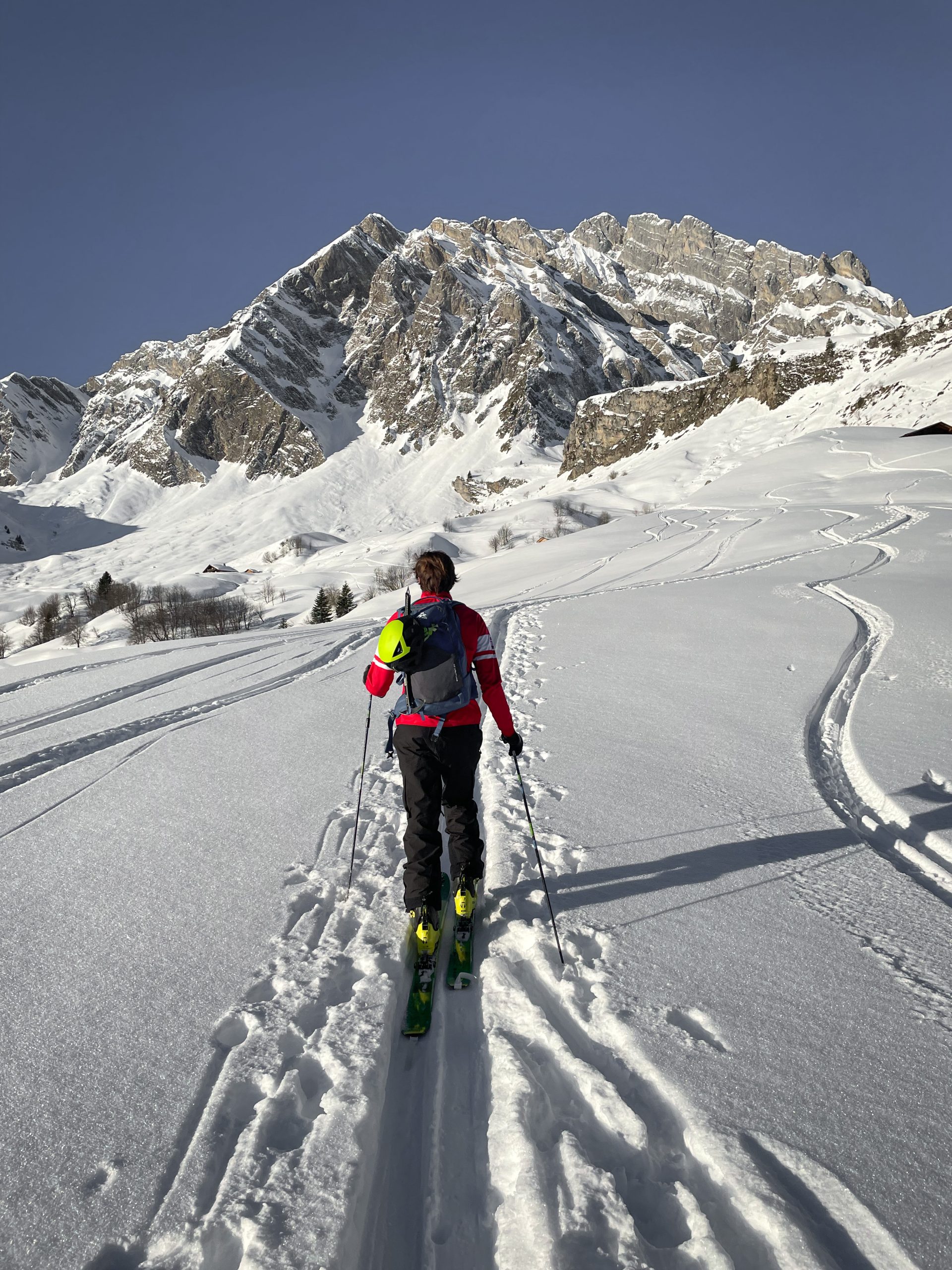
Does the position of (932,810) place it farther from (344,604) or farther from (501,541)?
(501,541)

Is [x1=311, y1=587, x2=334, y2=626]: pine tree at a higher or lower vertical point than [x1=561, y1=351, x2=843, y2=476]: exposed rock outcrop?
lower

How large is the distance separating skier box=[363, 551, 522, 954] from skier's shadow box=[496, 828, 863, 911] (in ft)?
1.54

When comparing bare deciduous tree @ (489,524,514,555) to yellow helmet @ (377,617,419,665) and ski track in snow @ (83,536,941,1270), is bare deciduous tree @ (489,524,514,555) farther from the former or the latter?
ski track in snow @ (83,536,941,1270)

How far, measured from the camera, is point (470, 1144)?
207cm

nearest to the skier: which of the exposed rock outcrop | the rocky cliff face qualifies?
the exposed rock outcrop

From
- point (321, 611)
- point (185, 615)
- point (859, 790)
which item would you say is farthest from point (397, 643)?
point (185, 615)

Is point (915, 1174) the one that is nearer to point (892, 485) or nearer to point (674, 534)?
point (674, 534)

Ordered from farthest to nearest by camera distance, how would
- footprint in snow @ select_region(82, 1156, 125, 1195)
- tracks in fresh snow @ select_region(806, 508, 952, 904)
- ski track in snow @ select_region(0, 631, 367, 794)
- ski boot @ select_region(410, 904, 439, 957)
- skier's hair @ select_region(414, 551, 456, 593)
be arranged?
ski track in snow @ select_region(0, 631, 367, 794) < tracks in fresh snow @ select_region(806, 508, 952, 904) < skier's hair @ select_region(414, 551, 456, 593) < ski boot @ select_region(410, 904, 439, 957) < footprint in snow @ select_region(82, 1156, 125, 1195)

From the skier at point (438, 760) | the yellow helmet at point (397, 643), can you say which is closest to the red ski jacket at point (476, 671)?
the skier at point (438, 760)

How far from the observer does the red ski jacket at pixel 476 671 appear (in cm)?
318

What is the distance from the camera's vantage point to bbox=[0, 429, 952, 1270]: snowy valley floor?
5.75 ft

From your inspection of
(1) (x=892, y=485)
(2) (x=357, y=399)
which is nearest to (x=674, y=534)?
(1) (x=892, y=485)

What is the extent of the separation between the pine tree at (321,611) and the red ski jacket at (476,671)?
35.7 metres

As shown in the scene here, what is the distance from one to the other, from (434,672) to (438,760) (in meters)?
0.43
